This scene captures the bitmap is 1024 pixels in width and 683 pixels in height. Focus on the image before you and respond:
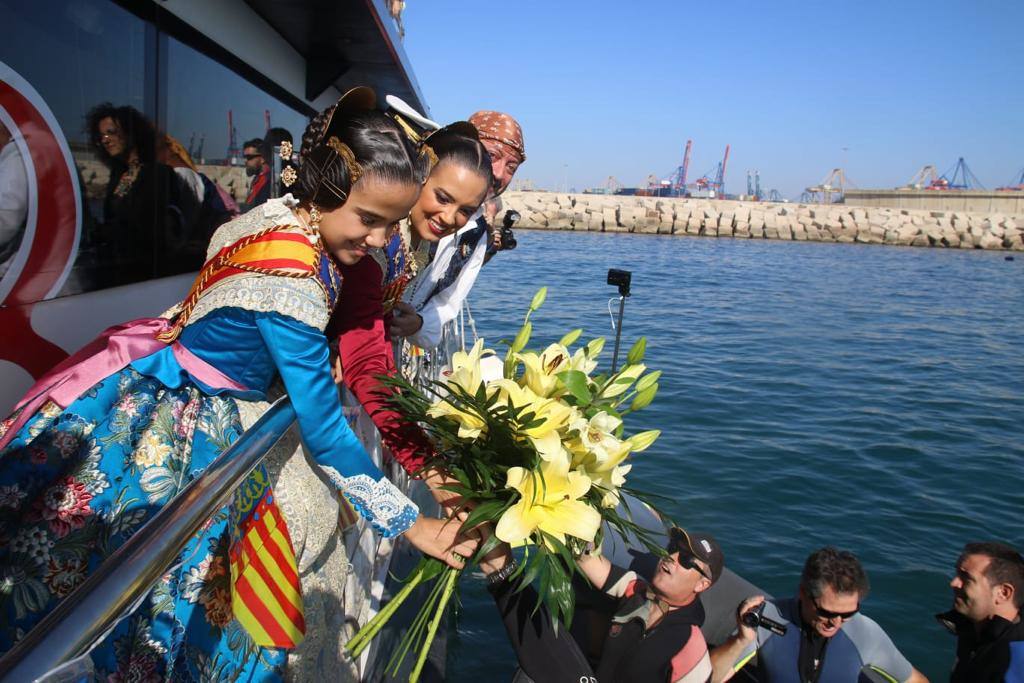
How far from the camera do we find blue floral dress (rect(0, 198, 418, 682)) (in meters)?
1.35

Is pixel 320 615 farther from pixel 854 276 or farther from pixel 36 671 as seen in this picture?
pixel 854 276

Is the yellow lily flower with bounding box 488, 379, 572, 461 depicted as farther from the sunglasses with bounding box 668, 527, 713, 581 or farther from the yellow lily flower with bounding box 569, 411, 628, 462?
the sunglasses with bounding box 668, 527, 713, 581

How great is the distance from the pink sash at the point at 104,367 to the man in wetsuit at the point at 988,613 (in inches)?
142

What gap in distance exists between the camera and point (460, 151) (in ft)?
7.70

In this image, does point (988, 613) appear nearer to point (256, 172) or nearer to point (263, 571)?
point (263, 571)

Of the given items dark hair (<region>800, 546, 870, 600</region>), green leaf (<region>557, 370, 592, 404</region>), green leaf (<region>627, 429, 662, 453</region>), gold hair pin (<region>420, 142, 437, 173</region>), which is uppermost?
gold hair pin (<region>420, 142, 437, 173</region>)

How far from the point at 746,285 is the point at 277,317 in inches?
981

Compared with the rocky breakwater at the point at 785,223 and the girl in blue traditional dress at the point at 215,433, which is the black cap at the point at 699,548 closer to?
the girl in blue traditional dress at the point at 215,433

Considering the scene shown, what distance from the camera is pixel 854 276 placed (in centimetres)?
2884

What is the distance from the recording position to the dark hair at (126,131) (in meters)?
2.51

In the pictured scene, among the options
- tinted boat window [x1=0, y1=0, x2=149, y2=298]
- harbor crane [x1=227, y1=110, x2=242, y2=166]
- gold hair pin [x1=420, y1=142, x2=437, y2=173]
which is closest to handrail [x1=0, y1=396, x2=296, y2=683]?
gold hair pin [x1=420, y1=142, x2=437, y2=173]

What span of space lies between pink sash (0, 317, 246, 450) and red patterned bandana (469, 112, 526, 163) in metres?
1.98

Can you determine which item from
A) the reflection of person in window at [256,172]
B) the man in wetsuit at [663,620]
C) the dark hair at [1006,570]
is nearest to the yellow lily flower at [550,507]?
the man in wetsuit at [663,620]

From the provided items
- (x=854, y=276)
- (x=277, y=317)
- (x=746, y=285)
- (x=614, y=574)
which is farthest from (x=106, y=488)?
(x=854, y=276)
